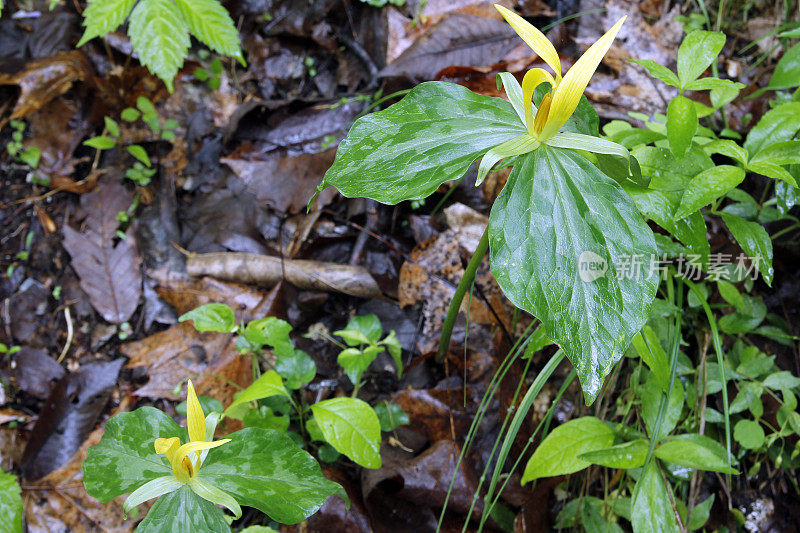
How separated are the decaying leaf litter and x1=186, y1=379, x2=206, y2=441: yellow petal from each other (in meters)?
0.69

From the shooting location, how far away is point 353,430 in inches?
57.6

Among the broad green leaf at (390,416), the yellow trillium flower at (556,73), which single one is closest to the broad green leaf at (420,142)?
the yellow trillium flower at (556,73)

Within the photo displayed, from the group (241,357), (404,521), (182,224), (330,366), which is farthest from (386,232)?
(404,521)

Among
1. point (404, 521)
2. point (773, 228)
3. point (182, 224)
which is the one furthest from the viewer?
point (182, 224)

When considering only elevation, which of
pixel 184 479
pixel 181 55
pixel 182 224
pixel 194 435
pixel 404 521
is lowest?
pixel 404 521

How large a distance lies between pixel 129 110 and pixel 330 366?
1822mm

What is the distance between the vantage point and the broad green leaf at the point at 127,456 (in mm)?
1145

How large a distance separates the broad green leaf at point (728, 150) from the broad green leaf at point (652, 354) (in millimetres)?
506

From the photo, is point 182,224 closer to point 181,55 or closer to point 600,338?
point 181,55

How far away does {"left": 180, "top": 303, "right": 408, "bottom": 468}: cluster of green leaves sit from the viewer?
1.46 meters

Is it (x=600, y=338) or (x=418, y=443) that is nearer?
(x=600, y=338)

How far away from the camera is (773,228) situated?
2025 millimetres

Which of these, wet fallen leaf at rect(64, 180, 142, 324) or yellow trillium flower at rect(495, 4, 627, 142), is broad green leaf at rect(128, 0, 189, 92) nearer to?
wet fallen leaf at rect(64, 180, 142, 324)


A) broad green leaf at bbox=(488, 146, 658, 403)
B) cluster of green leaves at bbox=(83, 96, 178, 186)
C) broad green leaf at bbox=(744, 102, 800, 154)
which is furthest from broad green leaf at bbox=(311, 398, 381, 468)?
cluster of green leaves at bbox=(83, 96, 178, 186)
